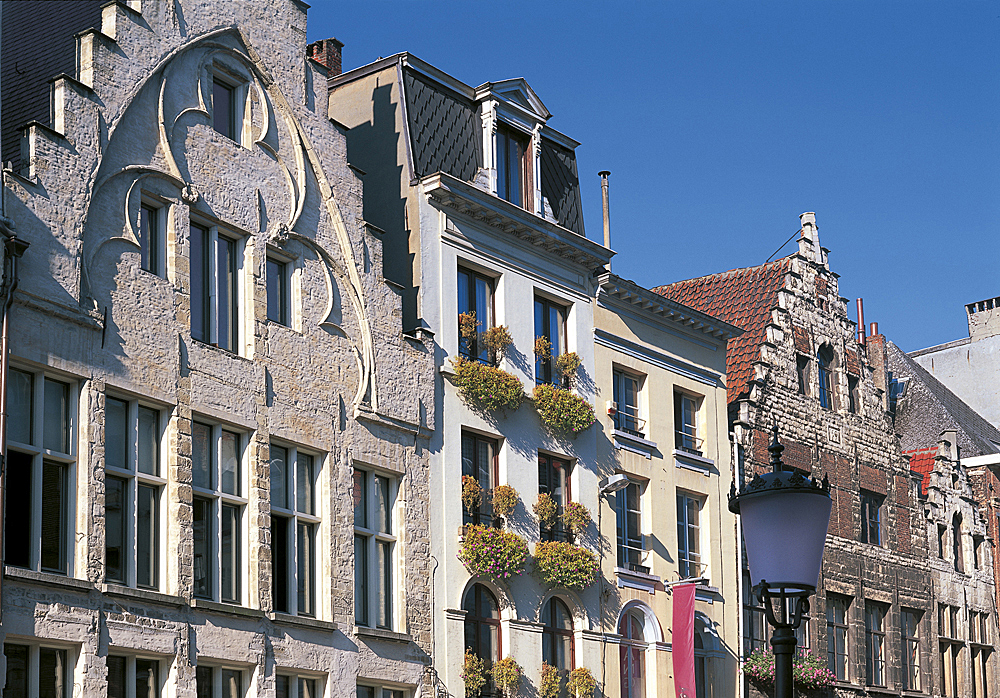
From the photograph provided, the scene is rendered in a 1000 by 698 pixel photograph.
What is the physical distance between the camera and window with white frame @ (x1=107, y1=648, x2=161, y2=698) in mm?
19328

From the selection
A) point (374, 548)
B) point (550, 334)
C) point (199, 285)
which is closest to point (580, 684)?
point (374, 548)

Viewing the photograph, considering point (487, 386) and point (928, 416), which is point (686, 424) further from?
point (928, 416)

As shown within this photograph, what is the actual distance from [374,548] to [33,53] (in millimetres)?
9471

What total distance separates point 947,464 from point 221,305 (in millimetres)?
26741

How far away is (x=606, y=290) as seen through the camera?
30.5 metres

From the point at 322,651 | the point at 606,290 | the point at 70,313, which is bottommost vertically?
the point at 322,651

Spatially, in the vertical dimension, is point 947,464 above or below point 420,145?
below

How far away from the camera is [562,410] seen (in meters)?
28.3

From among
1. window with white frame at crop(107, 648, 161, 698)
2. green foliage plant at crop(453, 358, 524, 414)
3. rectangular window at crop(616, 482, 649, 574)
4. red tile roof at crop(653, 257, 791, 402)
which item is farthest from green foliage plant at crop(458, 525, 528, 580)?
red tile roof at crop(653, 257, 791, 402)

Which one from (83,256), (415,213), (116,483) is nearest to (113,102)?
(83,256)

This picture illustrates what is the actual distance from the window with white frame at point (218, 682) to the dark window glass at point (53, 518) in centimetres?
284

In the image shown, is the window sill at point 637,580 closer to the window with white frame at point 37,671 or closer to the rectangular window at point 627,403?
the rectangular window at point 627,403

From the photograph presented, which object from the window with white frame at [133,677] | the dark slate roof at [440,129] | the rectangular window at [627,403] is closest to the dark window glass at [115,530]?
the window with white frame at [133,677]

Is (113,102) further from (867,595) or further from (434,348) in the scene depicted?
(867,595)
